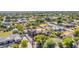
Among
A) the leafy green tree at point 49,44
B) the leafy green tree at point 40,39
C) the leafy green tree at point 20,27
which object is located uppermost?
the leafy green tree at point 20,27

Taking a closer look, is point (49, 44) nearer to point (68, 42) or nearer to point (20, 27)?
point (68, 42)

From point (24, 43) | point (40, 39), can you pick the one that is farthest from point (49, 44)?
point (24, 43)

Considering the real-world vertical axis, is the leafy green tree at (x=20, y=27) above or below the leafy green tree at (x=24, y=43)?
above

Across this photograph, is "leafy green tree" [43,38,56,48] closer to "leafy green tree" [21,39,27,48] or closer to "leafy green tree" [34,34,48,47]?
"leafy green tree" [34,34,48,47]

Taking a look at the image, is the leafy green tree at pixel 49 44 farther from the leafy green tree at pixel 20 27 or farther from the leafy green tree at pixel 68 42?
the leafy green tree at pixel 20 27

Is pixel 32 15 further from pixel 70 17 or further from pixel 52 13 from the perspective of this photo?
pixel 70 17

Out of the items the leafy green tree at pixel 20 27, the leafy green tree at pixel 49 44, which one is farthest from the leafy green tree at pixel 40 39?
the leafy green tree at pixel 20 27
